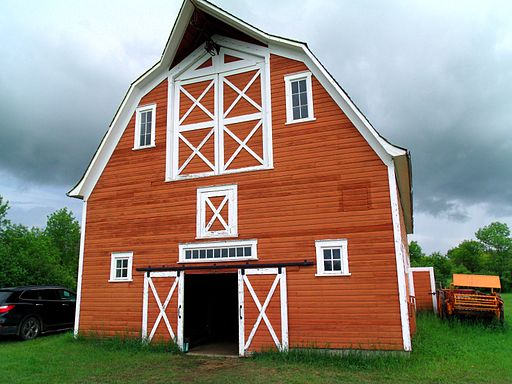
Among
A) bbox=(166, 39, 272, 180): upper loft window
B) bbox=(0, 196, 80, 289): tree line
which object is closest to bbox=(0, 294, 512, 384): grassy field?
bbox=(166, 39, 272, 180): upper loft window

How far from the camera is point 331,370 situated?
834cm

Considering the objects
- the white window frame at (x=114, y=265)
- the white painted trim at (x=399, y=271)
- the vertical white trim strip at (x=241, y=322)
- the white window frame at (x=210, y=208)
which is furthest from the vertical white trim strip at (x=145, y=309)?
the white painted trim at (x=399, y=271)

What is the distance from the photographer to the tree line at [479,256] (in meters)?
65.8

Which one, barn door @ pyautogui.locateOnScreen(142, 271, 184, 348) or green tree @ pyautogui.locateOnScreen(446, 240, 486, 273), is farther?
green tree @ pyautogui.locateOnScreen(446, 240, 486, 273)

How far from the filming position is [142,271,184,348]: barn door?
1070cm

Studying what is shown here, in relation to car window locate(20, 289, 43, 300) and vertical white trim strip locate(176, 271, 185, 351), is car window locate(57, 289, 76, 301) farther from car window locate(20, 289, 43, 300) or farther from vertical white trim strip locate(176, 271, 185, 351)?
vertical white trim strip locate(176, 271, 185, 351)

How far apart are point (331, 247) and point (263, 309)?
224 centimetres

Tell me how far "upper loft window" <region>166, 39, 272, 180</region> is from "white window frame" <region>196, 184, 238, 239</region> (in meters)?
0.47

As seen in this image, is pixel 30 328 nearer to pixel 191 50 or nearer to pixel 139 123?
pixel 139 123

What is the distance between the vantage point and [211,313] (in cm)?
1430

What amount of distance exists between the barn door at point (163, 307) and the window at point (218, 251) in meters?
0.58

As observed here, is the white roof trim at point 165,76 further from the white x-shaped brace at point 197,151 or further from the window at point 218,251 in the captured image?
the window at point 218,251

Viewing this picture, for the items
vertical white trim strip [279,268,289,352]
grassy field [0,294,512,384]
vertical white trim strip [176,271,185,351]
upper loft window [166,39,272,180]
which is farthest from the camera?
upper loft window [166,39,272,180]

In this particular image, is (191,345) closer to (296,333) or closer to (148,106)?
(296,333)
